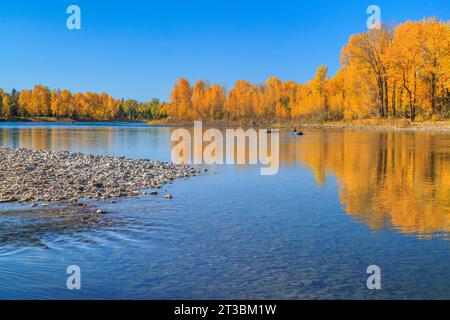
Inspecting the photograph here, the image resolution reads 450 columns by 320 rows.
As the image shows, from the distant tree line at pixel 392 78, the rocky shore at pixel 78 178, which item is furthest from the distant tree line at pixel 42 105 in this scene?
the rocky shore at pixel 78 178

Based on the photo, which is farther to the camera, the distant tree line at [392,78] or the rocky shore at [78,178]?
the distant tree line at [392,78]

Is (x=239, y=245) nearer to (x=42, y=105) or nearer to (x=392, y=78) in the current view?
(x=392, y=78)

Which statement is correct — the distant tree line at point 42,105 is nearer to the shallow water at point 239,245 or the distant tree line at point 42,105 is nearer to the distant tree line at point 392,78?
the distant tree line at point 392,78

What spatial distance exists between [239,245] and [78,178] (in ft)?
34.1

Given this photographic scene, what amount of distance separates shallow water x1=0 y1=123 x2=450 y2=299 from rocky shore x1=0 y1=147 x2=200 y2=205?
1147mm

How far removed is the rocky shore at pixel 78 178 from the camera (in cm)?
1575

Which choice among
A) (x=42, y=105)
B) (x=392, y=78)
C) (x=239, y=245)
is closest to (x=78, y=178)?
(x=239, y=245)

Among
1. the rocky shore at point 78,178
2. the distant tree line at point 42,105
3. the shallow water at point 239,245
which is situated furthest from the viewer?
the distant tree line at point 42,105

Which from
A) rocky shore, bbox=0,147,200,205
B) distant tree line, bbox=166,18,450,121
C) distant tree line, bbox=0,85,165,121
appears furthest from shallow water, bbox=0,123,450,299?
distant tree line, bbox=0,85,165,121

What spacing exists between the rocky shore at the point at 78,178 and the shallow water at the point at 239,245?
3.76 feet

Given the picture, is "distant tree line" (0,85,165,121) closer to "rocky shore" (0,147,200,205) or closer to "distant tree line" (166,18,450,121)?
"distant tree line" (166,18,450,121)

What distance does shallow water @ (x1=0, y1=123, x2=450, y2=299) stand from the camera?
7844mm
